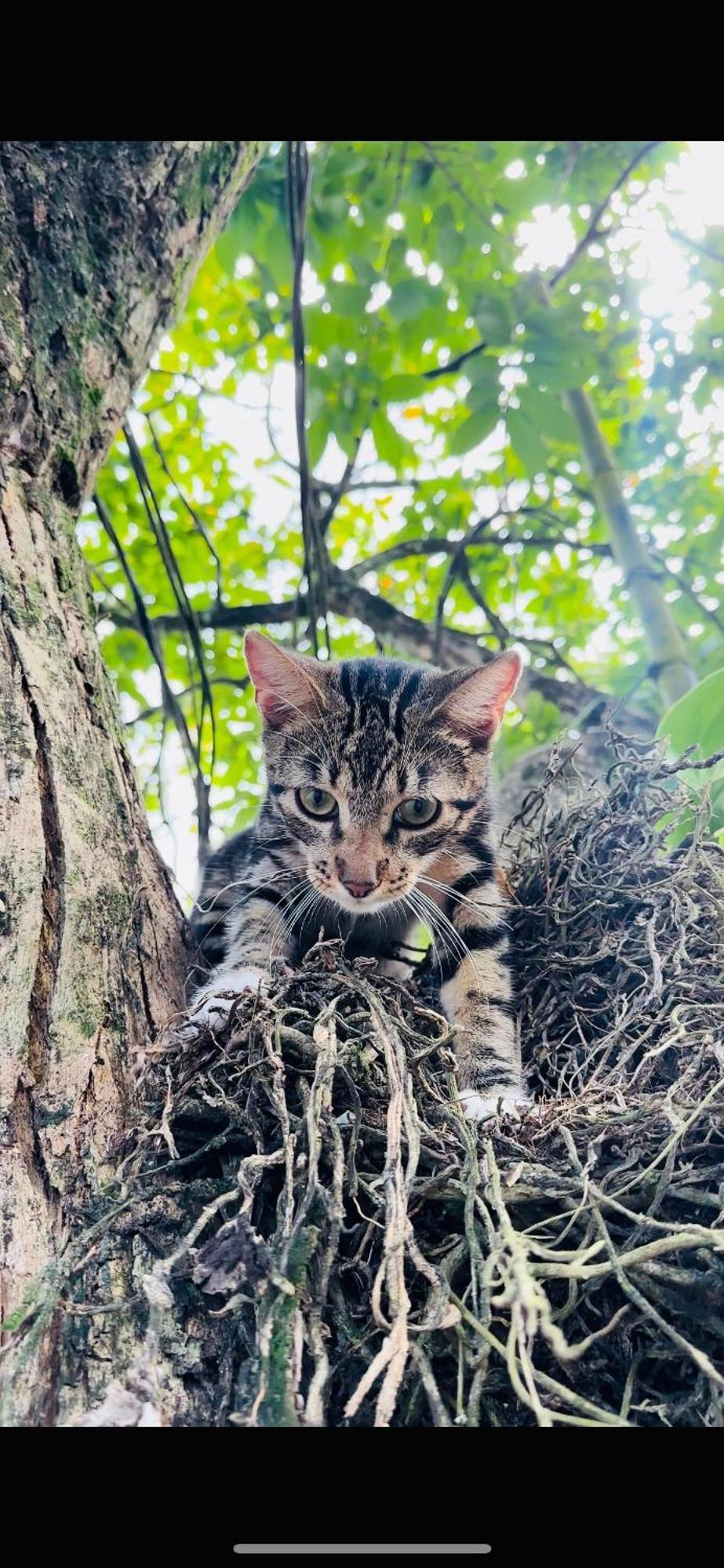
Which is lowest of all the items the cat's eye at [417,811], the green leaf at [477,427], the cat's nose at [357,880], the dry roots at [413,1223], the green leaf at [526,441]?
the dry roots at [413,1223]

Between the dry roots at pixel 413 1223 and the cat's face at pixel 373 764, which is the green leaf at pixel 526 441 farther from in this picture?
the dry roots at pixel 413 1223

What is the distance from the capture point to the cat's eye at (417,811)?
1.95 metres

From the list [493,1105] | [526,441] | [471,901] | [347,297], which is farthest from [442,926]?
[347,297]

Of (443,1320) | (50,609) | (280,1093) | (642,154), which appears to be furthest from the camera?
(642,154)

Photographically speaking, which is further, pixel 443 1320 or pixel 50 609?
pixel 50 609

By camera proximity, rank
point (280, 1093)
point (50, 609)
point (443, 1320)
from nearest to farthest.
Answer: point (443, 1320) → point (280, 1093) → point (50, 609)

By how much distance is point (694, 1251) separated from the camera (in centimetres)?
107

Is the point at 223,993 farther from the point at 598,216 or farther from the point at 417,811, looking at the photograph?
the point at 598,216

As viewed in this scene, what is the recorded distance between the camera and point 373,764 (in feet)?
6.52

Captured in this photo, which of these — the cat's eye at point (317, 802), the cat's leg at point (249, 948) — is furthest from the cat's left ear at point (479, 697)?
the cat's leg at point (249, 948)
